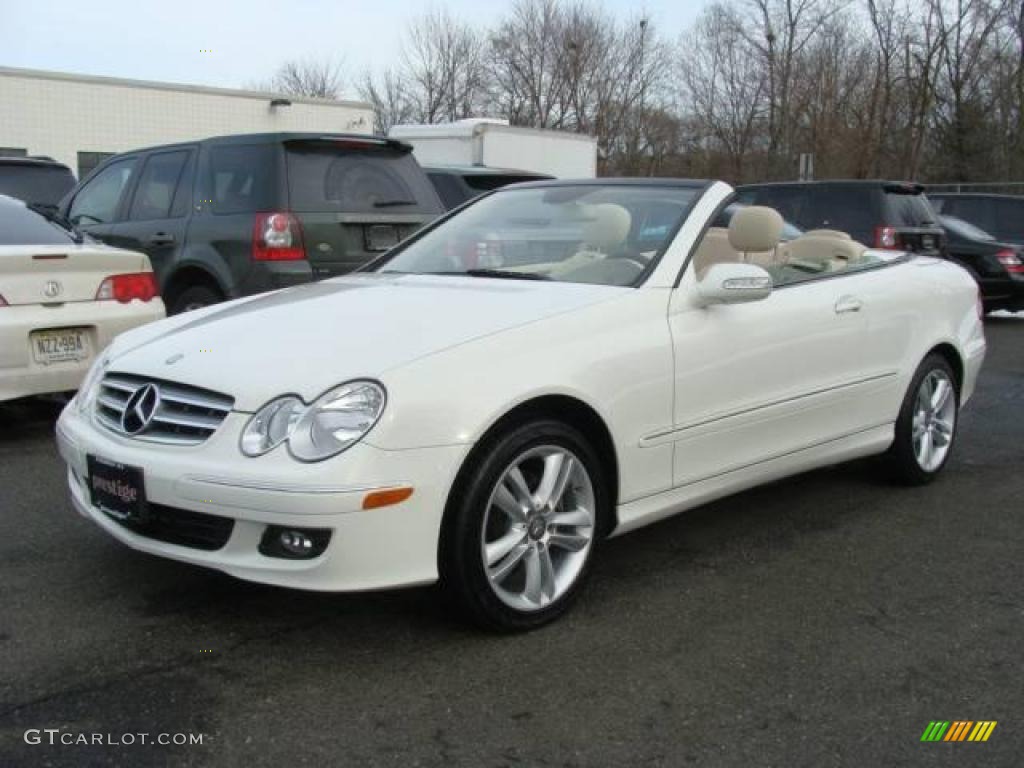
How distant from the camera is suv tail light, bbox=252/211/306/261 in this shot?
6766mm

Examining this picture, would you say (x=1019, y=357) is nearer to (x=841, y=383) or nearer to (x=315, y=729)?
(x=841, y=383)

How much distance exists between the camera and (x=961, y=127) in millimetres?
35219

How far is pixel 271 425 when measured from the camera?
2.99 metres

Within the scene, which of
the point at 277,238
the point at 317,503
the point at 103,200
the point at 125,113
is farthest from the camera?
the point at 125,113

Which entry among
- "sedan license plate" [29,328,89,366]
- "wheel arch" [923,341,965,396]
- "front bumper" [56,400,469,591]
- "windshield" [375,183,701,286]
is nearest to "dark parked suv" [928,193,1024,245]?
"wheel arch" [923,341,965,396]

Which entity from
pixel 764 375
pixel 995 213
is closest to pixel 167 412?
pixel 764 375

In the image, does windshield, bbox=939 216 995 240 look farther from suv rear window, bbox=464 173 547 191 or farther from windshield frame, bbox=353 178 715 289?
windshield frame, bbox=353 178 715 289

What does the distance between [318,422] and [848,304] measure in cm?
264

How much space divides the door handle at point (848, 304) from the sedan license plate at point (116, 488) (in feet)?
9.69

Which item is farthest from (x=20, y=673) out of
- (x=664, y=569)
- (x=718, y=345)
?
(x=718, y=345)

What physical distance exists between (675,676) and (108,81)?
78.6 ft

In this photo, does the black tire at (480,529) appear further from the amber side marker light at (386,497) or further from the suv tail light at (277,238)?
the suv tail light at (277,238)

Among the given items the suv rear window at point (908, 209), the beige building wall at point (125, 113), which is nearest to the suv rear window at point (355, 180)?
the suv rear window at point (908, 209)

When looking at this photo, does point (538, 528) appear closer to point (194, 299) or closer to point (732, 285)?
point (732, 285)
